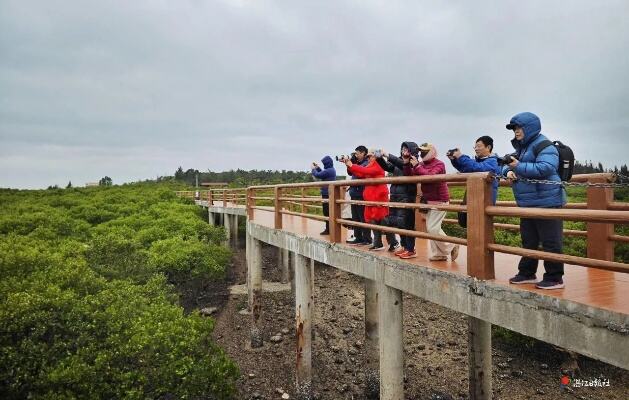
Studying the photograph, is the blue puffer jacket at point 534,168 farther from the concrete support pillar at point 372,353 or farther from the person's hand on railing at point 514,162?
the concrete support pillar at point 372,353

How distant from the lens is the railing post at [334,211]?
656cm

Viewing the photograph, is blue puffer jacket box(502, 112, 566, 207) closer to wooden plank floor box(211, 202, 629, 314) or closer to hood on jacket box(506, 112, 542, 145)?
hood on jacket box(506, 112, 542, 145)

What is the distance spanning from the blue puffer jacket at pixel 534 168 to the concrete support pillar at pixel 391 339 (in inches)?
88.4

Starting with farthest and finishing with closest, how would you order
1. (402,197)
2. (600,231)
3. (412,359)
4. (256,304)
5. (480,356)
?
1. (256,304)
2. (412,359)
3. (480,356)
4. (402,197)
5. (600,231)

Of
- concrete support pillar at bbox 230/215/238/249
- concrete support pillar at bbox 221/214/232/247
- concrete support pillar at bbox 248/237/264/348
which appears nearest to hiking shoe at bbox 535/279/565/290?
concrete support pillar at bbox 248/237/264/348

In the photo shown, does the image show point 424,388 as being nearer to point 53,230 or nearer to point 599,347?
point 599,347

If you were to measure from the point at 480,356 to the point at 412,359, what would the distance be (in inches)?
142

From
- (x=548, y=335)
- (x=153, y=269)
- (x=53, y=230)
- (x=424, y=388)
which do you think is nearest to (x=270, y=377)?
(x=424, y=388)

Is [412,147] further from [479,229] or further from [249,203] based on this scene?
[249,203]

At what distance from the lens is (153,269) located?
44.8 feet

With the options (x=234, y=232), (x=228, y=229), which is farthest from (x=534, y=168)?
(x=234, y=232)

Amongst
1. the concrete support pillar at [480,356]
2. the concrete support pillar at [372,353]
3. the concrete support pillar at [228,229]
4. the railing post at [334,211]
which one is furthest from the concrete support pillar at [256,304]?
the concrete support pillar at [228,229]

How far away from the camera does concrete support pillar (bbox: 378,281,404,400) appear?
18.1ft

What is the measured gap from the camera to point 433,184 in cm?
518
